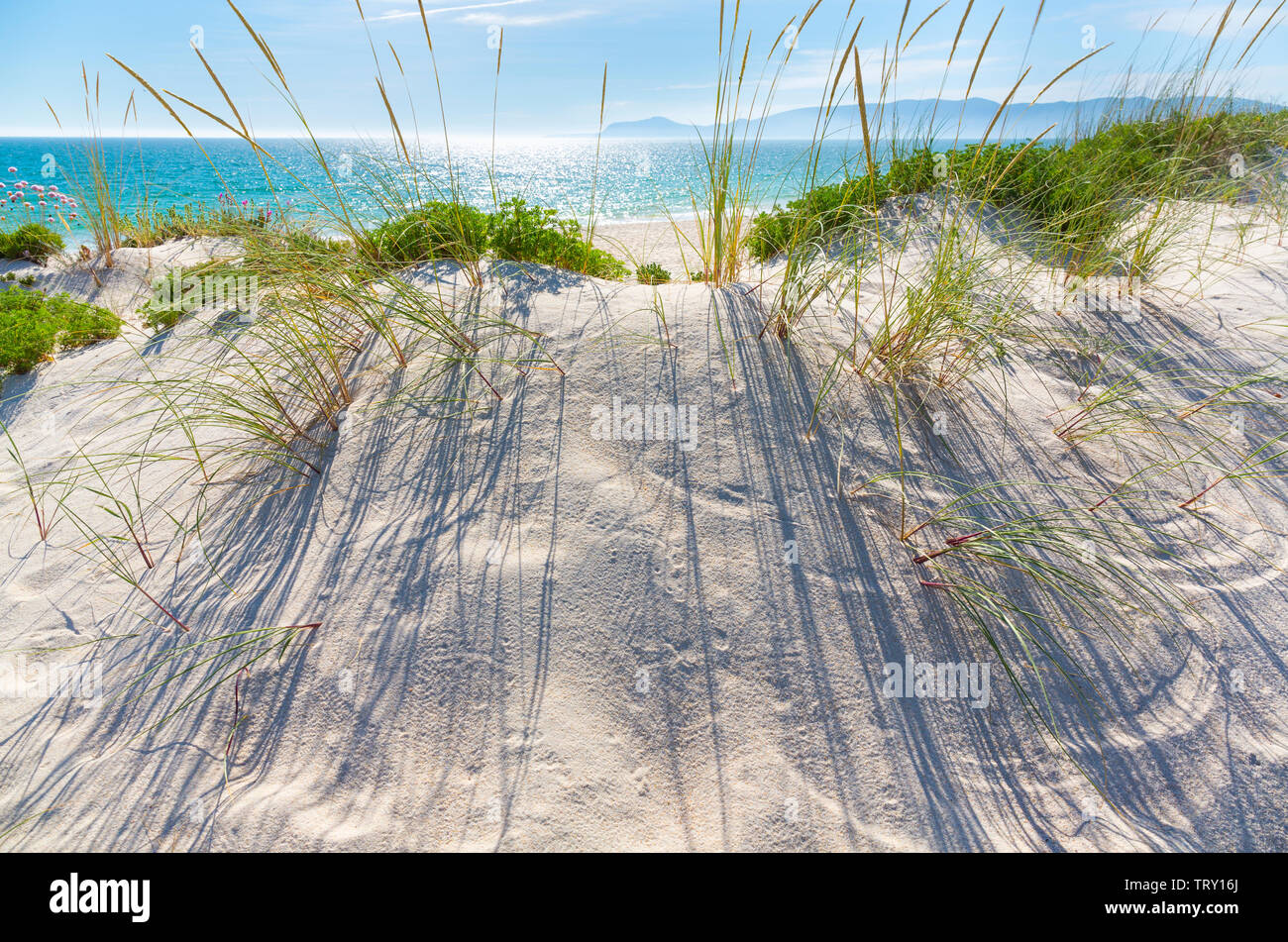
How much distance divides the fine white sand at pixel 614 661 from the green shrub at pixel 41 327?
1977 millimetres

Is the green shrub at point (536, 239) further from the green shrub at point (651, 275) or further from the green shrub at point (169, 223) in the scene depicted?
the green shrub at point (169, 223)

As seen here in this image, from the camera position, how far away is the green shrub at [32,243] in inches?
242

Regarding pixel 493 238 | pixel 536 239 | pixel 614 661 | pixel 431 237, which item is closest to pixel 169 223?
pixel 431 237

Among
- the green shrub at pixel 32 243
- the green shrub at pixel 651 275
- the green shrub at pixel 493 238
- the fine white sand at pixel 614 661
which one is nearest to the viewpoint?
the fine white sand at pixel 614 661

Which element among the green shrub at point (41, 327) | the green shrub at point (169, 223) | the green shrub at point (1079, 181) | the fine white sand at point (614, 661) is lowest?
the fine white sand at point (614, 661)

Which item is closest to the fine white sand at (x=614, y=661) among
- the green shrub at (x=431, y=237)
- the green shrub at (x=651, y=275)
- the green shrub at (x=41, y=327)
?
the green shrub at (x=431, y=237)

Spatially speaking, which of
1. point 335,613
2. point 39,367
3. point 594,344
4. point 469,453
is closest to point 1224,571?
point 594,344

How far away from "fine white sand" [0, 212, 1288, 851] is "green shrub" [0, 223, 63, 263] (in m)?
5.14

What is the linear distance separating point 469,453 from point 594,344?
3.18 feet

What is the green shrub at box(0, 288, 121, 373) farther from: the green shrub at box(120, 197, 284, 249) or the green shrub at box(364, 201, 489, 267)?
the green shrub at box(364, 201, 489, 267)

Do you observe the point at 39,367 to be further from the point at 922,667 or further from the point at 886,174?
the point at 886,174

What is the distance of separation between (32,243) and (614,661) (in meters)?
8.30

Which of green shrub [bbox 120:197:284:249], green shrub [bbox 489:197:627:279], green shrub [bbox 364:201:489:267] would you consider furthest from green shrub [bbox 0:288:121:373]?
green shrub [bbox 489:197:627:279]

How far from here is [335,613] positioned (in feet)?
7.19
